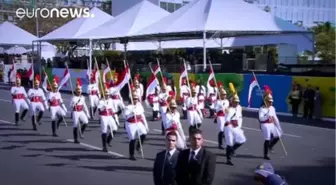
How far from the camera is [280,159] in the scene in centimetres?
1377

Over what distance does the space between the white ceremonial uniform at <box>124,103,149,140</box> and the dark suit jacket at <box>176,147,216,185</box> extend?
7099mm

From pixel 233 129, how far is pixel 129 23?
77.3 feet

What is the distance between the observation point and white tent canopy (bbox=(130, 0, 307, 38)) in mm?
→ 29391

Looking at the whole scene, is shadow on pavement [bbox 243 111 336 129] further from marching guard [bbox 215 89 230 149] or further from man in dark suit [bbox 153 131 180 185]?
man in dark suit [bbox 153 131 180 185]

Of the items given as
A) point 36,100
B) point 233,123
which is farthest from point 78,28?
point 233,123

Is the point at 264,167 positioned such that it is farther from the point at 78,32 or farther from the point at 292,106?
the point at 78,32

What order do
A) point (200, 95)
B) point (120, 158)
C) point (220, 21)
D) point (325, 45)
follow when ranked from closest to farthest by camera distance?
1. point (120, 158)
2. point (200, 95)
3. point (220, 21)
4. point (325, 45)

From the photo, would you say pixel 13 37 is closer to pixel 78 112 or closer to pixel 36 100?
pixel 36 100

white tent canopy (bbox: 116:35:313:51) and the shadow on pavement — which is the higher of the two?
white tent canopy (bbox: 116:35:313:51)

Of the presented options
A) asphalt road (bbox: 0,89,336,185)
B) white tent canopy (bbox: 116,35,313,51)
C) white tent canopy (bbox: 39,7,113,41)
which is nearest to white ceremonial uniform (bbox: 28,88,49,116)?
asphalt road (bbox: 0,89,336,185)

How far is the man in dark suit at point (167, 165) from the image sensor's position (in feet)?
21.8

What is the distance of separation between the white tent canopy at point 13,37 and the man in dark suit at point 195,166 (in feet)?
157

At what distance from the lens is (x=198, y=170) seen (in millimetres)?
6324

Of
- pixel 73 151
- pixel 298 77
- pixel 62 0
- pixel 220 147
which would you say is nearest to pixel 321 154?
pixel 220 147
